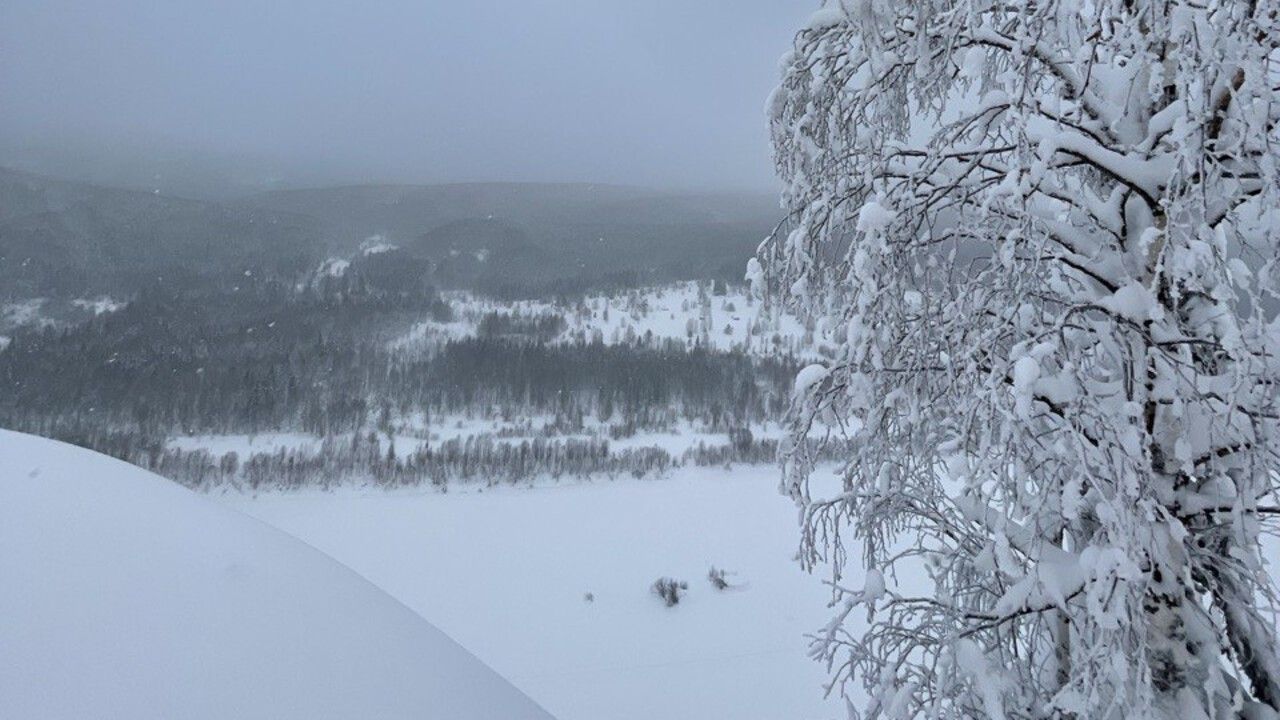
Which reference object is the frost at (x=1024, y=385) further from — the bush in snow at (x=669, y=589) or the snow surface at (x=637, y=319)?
the snow surface at (x=637, y=319)

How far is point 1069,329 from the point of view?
2.55m

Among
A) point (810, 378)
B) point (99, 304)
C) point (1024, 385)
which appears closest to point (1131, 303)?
point (1024, 385)

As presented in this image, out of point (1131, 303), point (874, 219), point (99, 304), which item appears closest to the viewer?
point (1131, 303)

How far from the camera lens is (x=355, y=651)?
8.07 ft

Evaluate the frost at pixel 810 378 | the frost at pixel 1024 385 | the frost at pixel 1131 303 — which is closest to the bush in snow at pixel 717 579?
the frost at pixel 810 378

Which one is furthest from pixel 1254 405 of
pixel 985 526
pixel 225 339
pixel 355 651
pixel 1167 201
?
pixel 225 339

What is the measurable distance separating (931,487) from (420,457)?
57747 millimetres

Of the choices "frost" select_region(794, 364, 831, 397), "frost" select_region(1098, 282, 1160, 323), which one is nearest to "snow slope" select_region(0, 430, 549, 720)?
"frost" select_region(794, 364, 831, 397)

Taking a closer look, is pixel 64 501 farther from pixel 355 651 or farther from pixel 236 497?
pixel 236 497

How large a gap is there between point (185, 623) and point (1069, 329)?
3.48 metres

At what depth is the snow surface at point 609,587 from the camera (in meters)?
14.9

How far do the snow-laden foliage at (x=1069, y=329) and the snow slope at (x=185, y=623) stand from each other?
1840 mm

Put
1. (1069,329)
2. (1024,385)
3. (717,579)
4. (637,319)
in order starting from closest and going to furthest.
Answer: (1024,385)
(1069,329)
(717,579)
(637,319)

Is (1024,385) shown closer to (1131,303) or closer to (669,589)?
(1131,303)
